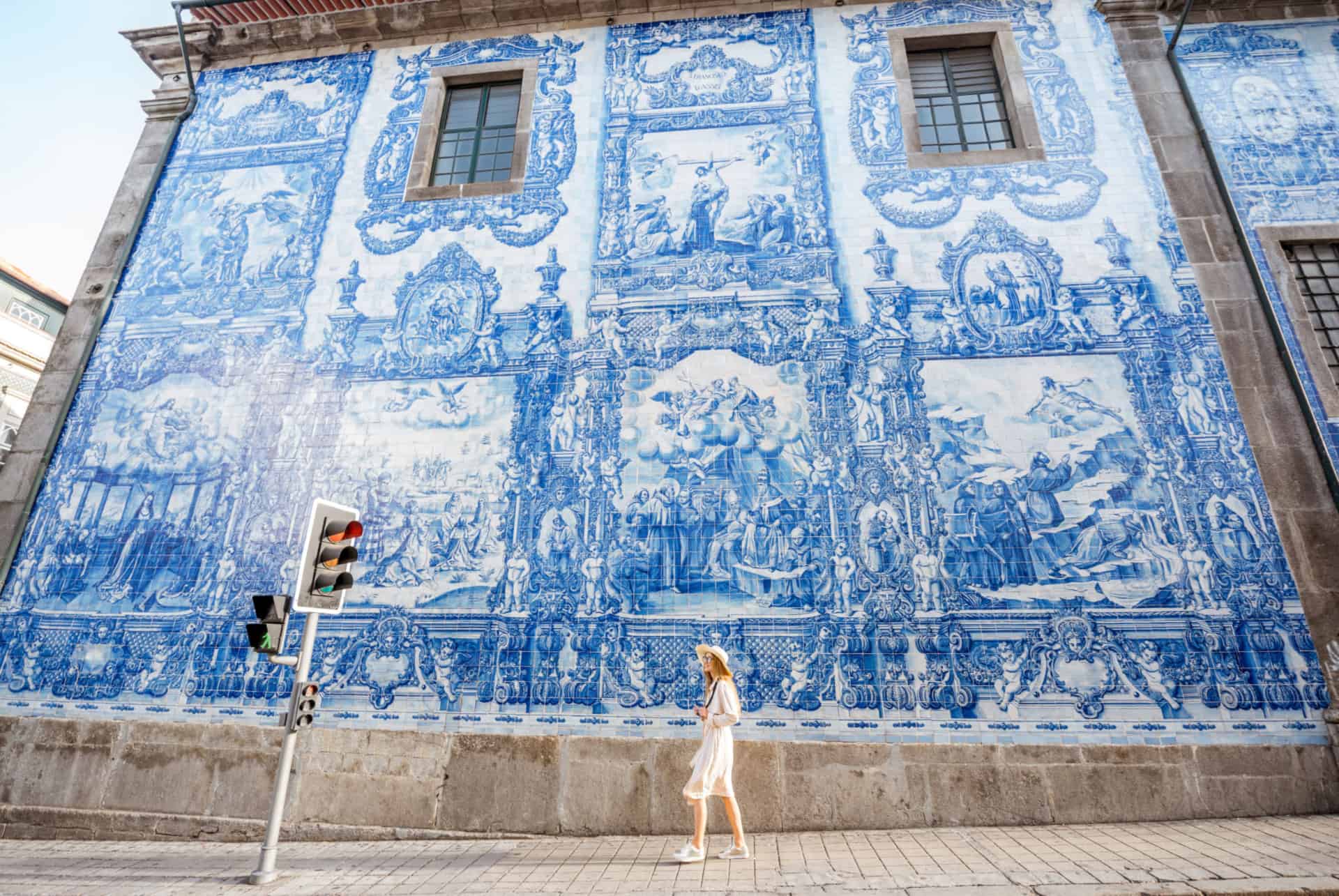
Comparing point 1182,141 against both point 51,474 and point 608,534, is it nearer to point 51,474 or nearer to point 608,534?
point 608,534

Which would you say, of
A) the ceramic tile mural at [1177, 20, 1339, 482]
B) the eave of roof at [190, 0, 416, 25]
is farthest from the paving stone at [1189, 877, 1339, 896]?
the eave of roof at [190, 0, 416, 25]

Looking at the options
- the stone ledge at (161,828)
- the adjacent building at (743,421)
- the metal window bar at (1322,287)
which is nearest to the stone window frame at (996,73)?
the adjacent building at (743,421)

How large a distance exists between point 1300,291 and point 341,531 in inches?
335

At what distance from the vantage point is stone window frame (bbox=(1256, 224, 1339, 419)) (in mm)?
6031

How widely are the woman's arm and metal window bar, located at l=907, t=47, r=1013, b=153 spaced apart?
242 inches

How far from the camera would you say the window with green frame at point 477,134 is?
798 centimetres

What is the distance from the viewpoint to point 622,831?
5254mm

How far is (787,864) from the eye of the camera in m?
4.28

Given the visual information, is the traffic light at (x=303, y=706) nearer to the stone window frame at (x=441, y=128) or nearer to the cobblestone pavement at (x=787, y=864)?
the cobblestone pavement at (x=787, y=864)

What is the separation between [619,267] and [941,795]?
540cm

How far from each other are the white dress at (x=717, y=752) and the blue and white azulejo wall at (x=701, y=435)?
1092 mm

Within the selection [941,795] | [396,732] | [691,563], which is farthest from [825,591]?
[396,732]

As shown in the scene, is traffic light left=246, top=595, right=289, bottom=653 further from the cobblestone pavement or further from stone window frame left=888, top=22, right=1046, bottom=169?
stone window frame left=888, top=22, right=1046, bottom=169

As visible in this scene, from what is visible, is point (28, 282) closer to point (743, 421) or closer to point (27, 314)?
point (27, 314)
